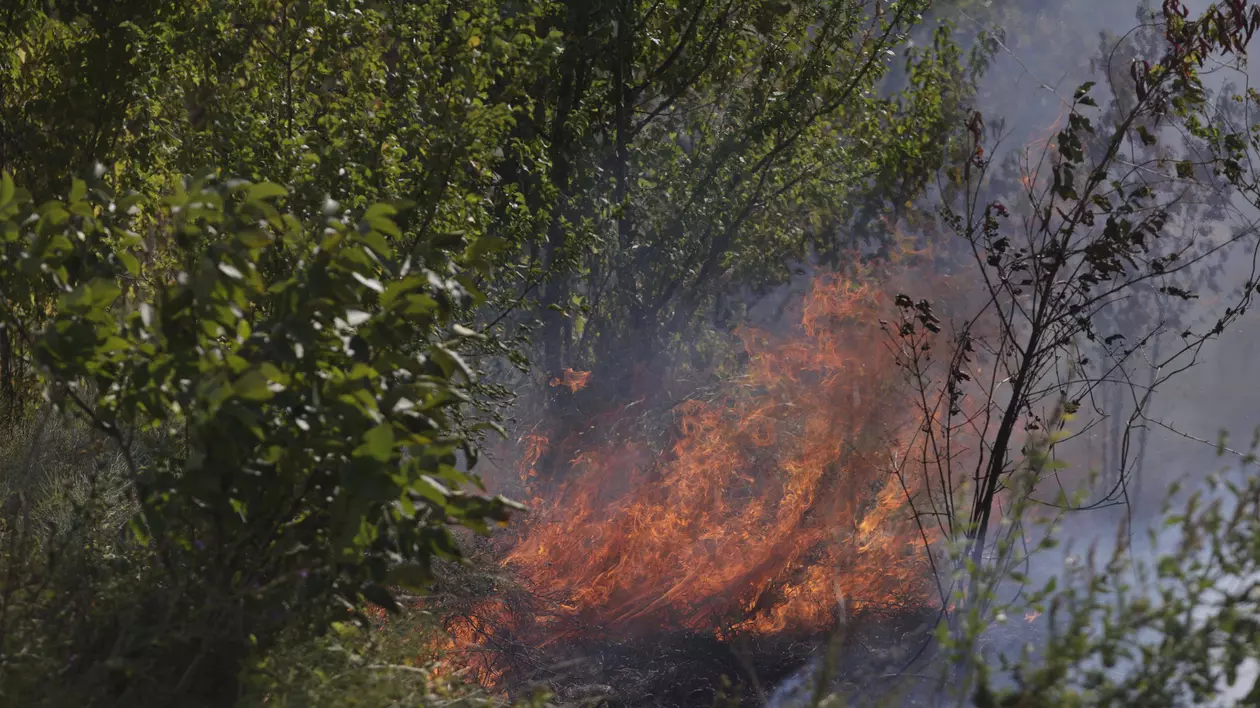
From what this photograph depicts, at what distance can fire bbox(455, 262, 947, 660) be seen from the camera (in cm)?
1116

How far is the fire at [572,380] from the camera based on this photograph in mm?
12680

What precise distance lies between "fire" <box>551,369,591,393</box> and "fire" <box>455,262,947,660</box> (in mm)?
21

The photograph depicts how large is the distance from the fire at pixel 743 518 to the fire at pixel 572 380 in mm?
21

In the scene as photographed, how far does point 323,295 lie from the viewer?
2.73 metres

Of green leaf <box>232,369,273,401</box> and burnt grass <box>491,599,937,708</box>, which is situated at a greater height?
burnt grass <box>491,599,937,708</box>

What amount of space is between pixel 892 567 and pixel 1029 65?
31610 millimetres

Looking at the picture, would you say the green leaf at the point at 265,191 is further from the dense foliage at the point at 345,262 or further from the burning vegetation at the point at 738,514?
the burning vegetation at the point at 738,514

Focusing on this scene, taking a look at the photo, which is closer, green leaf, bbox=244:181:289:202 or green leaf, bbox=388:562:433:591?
green leaf, bbox=244:181:289:202

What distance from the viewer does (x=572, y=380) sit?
41.7 ft

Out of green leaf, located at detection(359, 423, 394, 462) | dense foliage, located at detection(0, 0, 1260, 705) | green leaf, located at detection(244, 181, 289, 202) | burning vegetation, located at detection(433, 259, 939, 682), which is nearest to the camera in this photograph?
green leaf, located at detection(359, 423, 394, 462)

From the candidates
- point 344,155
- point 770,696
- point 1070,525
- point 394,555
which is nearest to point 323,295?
point 394,555

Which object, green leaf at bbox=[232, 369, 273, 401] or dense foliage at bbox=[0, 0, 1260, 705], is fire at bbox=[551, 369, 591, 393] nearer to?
dense foliage at bbox=[0, 0, 1260, 705]

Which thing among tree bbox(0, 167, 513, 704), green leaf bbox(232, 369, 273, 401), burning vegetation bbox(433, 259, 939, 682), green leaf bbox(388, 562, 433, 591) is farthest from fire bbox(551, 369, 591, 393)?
green leaf bbox(232, 369, 273, 401)

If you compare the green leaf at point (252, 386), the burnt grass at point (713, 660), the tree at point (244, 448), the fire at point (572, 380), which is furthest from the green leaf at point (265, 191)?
the fire at point (572, 380)
